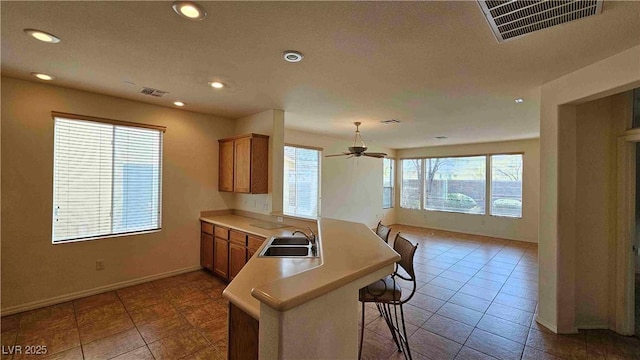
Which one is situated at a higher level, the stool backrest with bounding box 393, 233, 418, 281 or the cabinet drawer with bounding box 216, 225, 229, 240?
the stool backrest with bounding box 393, 233, 418, 281

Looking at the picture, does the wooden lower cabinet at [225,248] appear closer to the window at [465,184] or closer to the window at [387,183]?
the window at [387,183]

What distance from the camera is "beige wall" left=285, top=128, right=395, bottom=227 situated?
21.0 ft

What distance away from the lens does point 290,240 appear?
2928mm

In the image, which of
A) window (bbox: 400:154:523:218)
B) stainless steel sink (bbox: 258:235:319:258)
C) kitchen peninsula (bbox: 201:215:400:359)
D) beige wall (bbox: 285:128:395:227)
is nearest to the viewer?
kitchen peninsula (bbox: 201:215:400:359)

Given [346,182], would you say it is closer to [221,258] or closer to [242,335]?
[221,258]

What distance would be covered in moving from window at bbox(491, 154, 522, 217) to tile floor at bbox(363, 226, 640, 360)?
2454mm

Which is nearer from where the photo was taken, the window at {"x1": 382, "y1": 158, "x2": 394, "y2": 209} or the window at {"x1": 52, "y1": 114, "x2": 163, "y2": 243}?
the window at {"x1": 52, "y1": 114, "x2": 163, "y2": 243}

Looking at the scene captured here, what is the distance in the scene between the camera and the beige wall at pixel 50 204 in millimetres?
2885

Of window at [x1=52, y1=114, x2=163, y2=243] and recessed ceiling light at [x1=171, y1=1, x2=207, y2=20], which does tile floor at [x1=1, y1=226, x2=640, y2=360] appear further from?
recessed ceiling light at [x1=171, y1=1, x2=207, y2=20]

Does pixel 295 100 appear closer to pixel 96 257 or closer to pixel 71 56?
pixel 71 56

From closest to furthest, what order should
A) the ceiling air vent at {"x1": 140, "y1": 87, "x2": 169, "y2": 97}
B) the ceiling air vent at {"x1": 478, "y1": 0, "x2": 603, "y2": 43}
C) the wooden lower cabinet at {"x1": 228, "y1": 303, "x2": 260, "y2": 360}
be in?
1. the wooden lower cabinet at {"x1": 228, "y1": 303, "x2": 260, "y2": 360}
2. the ceiling air vent at {"x1": 478, "y1": 0, "x2": 603, "y2": 43}
3. the ceiling air vent at {"x1": 140, "y1": 87, "x2": 169, "y2": 97}

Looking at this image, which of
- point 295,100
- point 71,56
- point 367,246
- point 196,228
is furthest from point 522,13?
point 196,228

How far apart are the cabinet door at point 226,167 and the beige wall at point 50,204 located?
10.1 inches

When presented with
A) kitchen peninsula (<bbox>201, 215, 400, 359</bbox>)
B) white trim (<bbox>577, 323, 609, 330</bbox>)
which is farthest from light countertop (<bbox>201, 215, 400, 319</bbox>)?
white trim (<bbox>577, 323, 609, 330</bbox>)
